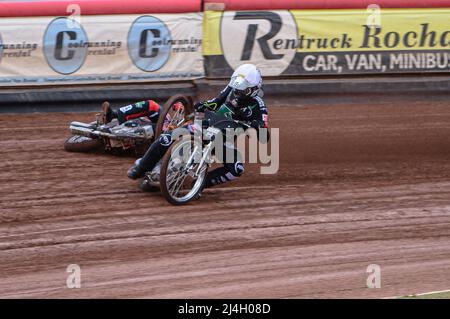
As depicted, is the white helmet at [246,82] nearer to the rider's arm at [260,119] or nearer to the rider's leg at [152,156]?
the rider's arm at [260,119]

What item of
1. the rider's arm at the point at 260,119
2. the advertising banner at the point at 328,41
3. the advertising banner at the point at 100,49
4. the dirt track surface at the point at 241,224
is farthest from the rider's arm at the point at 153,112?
the advertising banner at the point at 328,41

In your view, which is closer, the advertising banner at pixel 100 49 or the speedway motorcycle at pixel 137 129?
the speedway motorcycle at pixel 137 129

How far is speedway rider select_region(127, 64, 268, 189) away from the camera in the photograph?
29.0 ft

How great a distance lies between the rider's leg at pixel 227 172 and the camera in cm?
912

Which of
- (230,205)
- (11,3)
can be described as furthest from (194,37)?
(230,205)

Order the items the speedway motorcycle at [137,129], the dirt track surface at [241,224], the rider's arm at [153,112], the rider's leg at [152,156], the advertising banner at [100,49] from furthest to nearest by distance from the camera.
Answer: the advertising banner at [100,49], the rider's arm at [153,112], the speedway motorcycle at [137,129], the rider's leg at [152,156], the dirt track surface at [241,224]

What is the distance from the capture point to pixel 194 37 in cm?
1288

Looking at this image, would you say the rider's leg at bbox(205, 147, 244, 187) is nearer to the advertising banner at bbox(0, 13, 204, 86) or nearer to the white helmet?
the white helmet

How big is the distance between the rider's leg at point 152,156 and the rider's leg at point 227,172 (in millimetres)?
695

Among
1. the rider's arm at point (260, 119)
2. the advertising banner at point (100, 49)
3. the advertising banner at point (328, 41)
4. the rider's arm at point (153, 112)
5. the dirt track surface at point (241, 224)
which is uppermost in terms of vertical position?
the advertising banner at point (328, 41)

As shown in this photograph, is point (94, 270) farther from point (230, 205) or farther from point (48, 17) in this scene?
point (48, 17)

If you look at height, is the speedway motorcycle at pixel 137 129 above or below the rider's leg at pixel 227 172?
above

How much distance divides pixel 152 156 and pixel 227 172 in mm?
893

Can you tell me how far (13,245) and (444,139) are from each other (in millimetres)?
6946
